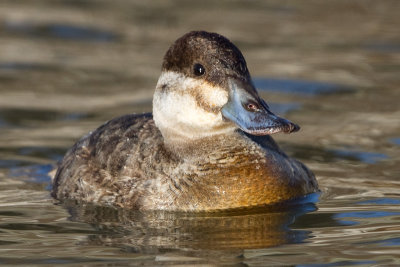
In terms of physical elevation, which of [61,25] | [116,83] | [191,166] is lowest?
[191,166]

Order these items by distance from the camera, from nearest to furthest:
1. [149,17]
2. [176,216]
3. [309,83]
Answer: [176,216]
[309,83]
[149,17]

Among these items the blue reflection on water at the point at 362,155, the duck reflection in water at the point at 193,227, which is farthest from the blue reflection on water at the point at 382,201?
the blue reflection on water at the point at 362,155

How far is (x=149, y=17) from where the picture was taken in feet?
50.5

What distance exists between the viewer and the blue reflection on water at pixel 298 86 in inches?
455

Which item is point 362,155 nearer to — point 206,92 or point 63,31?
point 206,92

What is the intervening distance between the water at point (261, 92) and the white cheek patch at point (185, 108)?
619 millimetres

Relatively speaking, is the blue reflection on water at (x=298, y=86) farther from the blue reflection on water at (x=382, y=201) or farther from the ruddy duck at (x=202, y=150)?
the blue reflection on water at (x=382, y=201)

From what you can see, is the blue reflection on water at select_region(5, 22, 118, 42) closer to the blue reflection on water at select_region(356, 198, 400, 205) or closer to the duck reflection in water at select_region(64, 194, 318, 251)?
the duck reflection in water at select_region(64, 194, 318, 251)

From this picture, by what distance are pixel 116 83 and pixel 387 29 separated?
4282mm

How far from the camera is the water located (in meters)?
6.16

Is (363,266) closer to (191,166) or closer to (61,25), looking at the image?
(191,166)

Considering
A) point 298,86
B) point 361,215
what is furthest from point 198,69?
point 298,86

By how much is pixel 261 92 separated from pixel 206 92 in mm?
4866

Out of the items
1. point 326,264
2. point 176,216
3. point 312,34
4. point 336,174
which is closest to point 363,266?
point 326,264
